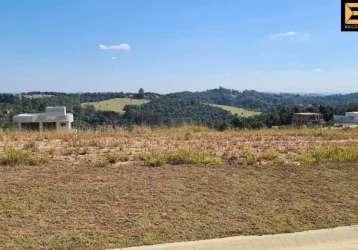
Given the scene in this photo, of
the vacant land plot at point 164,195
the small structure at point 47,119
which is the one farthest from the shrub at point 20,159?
the small structure at point 47,119

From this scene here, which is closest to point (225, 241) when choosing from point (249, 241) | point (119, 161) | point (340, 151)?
point (249, 241)

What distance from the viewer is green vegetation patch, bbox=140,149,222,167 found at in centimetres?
757

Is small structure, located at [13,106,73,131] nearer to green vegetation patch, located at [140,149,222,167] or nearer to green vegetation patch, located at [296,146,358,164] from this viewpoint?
green vegetation patch, located at [140,149,222,167]

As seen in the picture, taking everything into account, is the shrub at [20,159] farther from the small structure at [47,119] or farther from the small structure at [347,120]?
the small structure at [347,120]

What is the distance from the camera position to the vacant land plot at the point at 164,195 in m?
4.63

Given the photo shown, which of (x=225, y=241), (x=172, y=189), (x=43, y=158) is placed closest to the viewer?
(x=225, y=241)

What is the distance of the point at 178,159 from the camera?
7801mm

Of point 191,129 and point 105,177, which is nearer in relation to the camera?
point 105,177

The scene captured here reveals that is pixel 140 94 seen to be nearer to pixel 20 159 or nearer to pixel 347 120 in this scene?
pixel 347 120

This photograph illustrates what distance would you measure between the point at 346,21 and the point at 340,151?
2781 mm

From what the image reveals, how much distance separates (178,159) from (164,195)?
6.89ft

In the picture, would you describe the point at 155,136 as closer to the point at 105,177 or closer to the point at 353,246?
the point at 105,177

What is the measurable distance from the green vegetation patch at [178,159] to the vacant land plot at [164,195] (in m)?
0.02

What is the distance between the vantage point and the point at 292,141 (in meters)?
11.3
